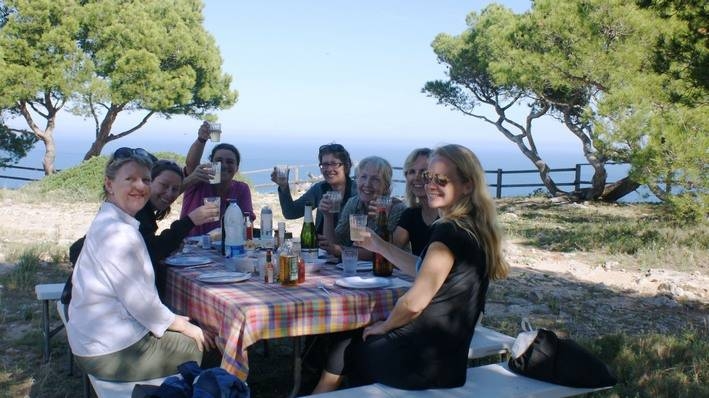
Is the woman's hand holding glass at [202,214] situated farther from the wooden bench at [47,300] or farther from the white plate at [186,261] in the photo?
the wooden bench at [47,300]

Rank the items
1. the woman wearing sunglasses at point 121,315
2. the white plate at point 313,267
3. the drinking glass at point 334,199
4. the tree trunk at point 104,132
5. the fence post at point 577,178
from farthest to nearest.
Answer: the tree trunk at point 104,132
the fence post at point 577,178
the drinking glass at point 334,199
the white plate at point 313,267
the woman wearing sunglasses at point 121,315

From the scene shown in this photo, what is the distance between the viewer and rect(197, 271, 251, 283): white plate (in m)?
3.05

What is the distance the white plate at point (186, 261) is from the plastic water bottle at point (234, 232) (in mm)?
145

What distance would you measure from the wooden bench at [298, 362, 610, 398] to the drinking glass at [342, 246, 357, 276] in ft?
2.33

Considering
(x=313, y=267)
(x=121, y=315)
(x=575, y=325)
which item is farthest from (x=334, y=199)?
(x=575, y=325)

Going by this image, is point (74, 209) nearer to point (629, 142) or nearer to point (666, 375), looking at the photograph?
point (629, 142)

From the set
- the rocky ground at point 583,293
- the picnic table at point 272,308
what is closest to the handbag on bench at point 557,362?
the picnic table at point 272,308

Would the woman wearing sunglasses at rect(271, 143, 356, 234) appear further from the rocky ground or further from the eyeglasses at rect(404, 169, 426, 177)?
the rocky ground

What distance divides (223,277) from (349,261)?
64 centimetres

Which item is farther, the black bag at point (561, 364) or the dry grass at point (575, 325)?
the dry grass at point (575, 325)

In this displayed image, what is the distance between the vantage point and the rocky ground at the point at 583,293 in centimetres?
580

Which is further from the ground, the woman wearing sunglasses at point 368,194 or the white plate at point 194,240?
the woman wearing sunglasses at point 368,194

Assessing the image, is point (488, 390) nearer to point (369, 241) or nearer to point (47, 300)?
point (369, 241)

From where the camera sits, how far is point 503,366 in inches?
121
